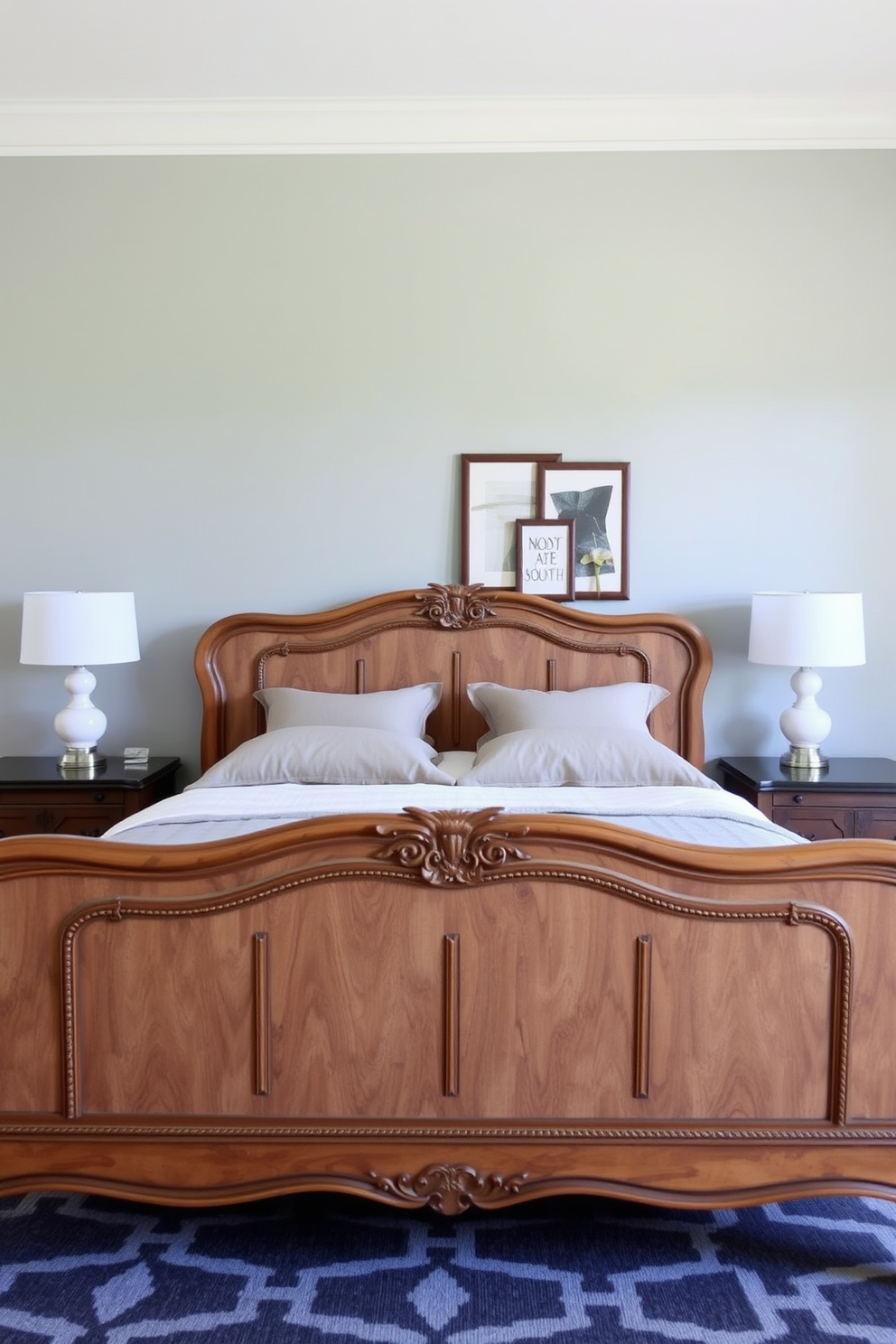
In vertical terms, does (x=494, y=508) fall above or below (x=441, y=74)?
below

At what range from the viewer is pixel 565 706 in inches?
135

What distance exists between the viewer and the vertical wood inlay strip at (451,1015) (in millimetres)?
1936

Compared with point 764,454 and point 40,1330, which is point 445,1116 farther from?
point 764,454

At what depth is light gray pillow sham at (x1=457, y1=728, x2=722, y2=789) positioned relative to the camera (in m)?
3.09

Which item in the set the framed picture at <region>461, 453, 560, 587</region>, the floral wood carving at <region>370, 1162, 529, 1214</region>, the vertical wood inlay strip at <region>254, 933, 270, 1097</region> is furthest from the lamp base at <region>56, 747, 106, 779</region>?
the floral wood carving at <region>370, 1162, 529, 1214</region>

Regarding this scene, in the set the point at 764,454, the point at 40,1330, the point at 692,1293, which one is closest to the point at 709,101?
the point at 764,454

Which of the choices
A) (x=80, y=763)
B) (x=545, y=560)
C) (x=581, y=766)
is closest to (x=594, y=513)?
(x=545, y=560)

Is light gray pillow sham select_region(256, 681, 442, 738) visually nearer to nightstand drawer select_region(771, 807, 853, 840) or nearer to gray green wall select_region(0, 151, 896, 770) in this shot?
gray green wall select_region(0, 151, 896, 770)

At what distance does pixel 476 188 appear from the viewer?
12.5ft

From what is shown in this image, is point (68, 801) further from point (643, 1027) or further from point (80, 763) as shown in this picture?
point (643, 1027)

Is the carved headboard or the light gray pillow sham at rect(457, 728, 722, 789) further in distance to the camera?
the carved headboard

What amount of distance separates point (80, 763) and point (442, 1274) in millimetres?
2281

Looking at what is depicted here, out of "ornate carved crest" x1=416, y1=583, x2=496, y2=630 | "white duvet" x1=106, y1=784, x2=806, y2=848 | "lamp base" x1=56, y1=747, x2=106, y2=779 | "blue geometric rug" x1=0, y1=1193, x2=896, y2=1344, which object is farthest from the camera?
"ornate carved crest" x1=416, y1=583, x2=496, y2=630

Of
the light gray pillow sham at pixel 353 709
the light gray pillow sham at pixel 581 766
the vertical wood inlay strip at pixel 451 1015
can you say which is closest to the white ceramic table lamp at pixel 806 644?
the light gray pillow sham at pixel 581 766
